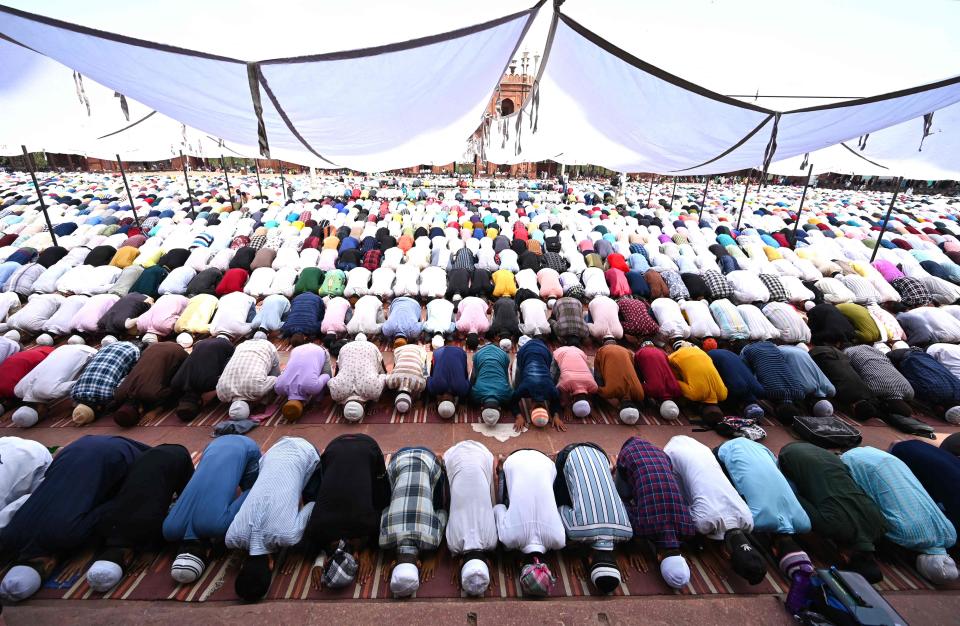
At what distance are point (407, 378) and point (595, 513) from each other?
94.2 inches

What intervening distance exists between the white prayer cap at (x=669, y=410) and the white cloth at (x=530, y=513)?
2.09 metres

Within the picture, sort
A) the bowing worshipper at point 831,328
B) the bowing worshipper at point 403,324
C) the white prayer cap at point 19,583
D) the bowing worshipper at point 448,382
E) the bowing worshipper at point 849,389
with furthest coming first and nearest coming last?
the bowing worshipper at point 831,328, the bowing worshipper at point 403,324, the bowing worshipper at point 849,389, the bowing worshipper at point 448,382, the white prayer cap at point 19,583

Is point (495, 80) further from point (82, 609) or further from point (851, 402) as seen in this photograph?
point (851, 402)

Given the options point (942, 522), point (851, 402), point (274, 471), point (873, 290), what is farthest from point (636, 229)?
point (274, 471)

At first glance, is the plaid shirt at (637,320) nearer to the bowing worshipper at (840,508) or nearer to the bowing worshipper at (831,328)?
the bowing worshipper at (831,328)

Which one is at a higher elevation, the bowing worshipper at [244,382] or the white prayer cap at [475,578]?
the bowing worshipper at [244,382]

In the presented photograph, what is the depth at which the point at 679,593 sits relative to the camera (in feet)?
8.83

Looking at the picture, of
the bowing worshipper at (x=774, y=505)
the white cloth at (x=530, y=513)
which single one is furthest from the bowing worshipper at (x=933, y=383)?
the white cloth at (x=530, y=513)

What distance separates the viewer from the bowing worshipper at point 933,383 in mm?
4602

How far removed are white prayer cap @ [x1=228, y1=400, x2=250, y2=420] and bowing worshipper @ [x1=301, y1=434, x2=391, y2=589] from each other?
5.18ft

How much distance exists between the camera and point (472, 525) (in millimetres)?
2693

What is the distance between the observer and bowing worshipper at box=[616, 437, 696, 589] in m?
2.70

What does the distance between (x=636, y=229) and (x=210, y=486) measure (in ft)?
36.1

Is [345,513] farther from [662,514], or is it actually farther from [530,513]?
[662,514]
